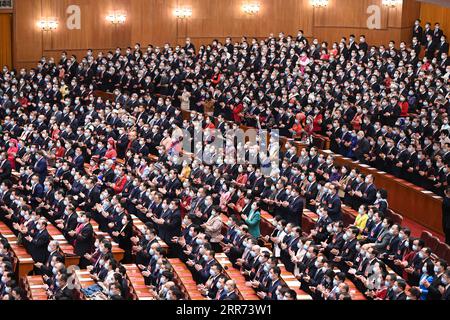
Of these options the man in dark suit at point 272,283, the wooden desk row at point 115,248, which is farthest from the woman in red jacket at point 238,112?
the man in dark suit at point 272,283

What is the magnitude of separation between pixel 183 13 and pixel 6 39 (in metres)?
5.31

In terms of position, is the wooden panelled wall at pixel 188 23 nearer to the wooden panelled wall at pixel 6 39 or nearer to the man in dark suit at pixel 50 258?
the wooden panelled wall at pixel 6 39

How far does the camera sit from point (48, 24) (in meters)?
28.0

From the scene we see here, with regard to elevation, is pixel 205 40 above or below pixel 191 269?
above

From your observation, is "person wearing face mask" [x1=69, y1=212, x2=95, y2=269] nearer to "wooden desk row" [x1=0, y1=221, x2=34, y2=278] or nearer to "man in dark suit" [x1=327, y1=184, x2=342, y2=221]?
"wooden desk row" [x1=0, y1=221, x2=34, y2=278]

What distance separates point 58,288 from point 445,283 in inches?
195

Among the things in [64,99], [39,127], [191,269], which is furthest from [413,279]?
[64,99]

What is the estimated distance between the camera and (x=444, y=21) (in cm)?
2739

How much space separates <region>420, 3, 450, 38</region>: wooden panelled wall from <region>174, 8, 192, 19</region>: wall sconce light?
683 cm

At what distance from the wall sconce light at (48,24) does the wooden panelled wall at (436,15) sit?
1047cm

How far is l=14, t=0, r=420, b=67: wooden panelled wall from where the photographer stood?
27844 mm

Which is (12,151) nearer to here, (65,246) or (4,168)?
(4,168)

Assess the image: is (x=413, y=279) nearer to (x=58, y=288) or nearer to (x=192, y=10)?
(x=58, y=288)

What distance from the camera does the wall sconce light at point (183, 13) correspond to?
96.7ft
